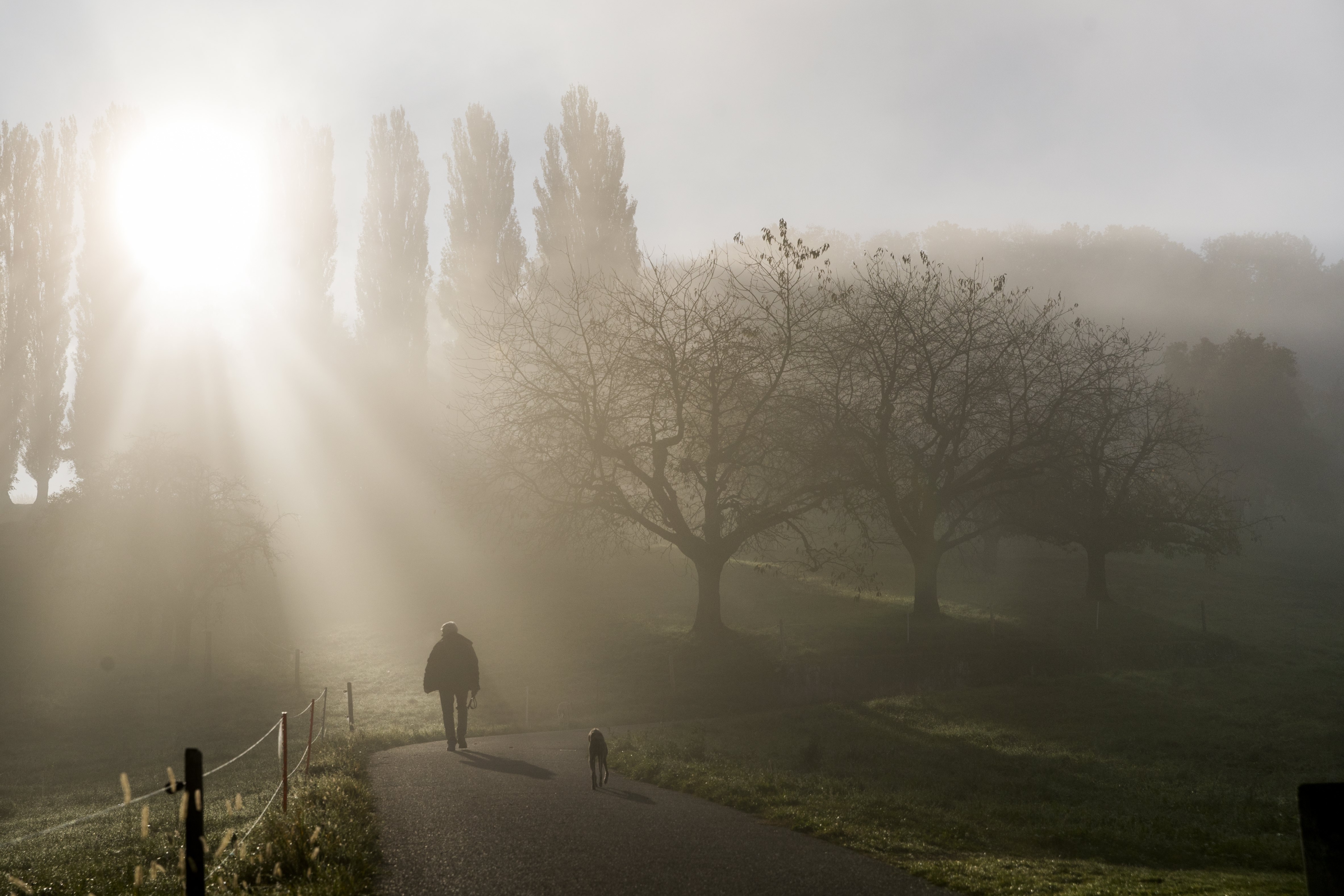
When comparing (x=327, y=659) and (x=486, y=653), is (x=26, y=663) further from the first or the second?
(x=486, y=653)

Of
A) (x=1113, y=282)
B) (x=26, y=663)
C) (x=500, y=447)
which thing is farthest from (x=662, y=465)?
(x=1113, y=282)

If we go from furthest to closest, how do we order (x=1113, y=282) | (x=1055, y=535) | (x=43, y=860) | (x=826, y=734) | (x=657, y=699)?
(x=1113, y=282) < (x=1055, y=535) < (x=657, y=699) < (x=826, y=734) < (x=43, y=860)

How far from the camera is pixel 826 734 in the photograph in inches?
717

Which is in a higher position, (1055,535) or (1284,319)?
(1284,319)

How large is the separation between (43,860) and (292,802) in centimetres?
340

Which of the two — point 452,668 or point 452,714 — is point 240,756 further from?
point 452,668

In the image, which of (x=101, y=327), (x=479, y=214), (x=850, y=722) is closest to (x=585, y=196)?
(x=479, y=214)

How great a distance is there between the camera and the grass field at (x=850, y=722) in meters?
9.24

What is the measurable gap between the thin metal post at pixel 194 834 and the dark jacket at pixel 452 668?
392 inches

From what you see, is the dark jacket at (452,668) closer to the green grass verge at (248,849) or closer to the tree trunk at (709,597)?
the green grass verge at (248,849)

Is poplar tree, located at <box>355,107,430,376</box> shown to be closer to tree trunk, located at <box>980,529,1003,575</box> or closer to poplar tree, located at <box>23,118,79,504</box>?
poplar tree, located at <box>23,118,79,504</box>

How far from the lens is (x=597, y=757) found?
37.8 ft

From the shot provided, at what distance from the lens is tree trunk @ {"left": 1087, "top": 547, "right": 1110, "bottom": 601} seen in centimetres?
3747

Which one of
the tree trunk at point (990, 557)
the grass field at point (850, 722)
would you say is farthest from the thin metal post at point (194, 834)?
the tree trunk at point (990, 557)
